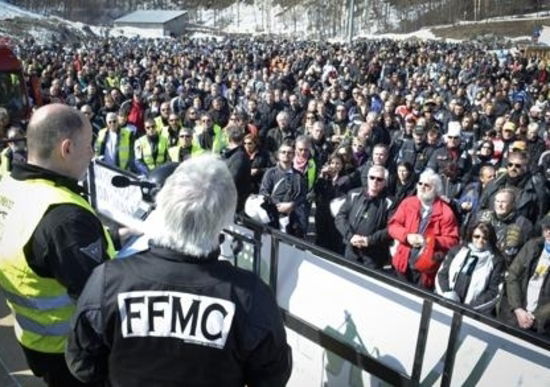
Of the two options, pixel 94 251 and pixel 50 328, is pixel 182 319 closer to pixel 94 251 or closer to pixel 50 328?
pixel 94 251

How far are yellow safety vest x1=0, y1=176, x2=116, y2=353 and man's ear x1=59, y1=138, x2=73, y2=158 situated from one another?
0.14 meters

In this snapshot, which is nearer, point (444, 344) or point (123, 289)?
point (123, 289)

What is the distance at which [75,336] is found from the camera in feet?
6.49

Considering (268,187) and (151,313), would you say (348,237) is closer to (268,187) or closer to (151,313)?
(268,187)

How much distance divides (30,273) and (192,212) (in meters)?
1.10

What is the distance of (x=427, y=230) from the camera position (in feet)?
15.9

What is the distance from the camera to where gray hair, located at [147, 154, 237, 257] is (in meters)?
1.78

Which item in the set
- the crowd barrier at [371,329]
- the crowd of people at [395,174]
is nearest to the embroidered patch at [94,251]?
the crowd barrier at [371,329]

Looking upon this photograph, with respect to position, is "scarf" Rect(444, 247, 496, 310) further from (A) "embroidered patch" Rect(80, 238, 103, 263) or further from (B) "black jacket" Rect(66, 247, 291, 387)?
(A) "embroidered patch" Rect(80, 238, 103, 263)

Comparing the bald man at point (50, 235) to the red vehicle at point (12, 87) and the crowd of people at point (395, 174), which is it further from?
the red vehicle at point (12, 87)

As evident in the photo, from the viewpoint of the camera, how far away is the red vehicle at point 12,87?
958cm

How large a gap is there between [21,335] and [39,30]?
65519 millimetres

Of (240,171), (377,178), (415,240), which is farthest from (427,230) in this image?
(240,171)

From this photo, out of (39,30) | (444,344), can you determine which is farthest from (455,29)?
(444,344)
